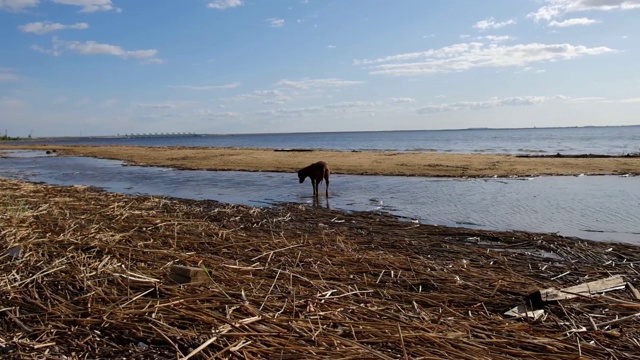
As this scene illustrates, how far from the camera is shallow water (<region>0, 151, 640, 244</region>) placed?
1220 centimetres

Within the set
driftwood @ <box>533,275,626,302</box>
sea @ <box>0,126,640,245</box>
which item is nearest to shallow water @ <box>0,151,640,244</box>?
sea @ <box>0,126,640,245</box>

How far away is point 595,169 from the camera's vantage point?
24.3 m

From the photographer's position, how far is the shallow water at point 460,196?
40.0ft

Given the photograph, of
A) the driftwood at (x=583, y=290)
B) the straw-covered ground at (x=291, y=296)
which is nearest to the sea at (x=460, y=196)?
the straw-covered ground at (x=291, y=296)

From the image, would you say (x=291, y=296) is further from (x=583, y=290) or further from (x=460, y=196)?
(x=460, y=196)

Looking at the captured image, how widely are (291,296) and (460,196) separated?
12.9 m

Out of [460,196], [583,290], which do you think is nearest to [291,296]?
[583,290]

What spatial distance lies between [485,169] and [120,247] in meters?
22.1

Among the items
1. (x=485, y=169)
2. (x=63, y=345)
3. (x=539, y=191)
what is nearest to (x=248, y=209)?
(x=63, y=345)

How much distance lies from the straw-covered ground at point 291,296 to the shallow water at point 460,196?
2.98 m

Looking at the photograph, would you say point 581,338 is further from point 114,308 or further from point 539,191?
point 539,191

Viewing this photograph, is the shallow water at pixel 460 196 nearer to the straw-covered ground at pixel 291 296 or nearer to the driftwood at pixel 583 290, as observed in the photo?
the straw-covered ground at pixel 291 296

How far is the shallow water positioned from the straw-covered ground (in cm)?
298

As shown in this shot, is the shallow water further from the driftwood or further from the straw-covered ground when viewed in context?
the driftwood
